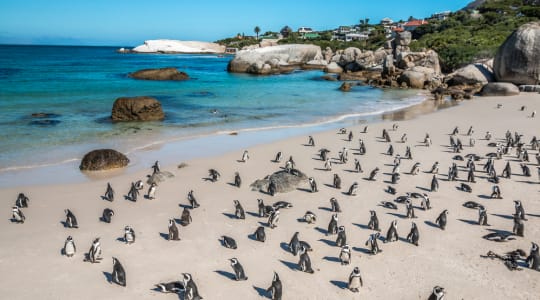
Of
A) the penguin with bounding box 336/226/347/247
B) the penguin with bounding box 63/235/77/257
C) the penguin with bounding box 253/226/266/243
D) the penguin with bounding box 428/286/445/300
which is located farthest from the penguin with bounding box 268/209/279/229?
the penguin with bounding box 63/235/77/257

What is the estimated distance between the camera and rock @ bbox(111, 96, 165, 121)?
1095 inches

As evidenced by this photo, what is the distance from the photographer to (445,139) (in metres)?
21.9

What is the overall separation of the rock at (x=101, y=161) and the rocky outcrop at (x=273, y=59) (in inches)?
2209

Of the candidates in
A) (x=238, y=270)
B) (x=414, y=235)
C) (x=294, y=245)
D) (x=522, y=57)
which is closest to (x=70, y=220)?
(x=238, y=270)

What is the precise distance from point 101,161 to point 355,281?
455 inches

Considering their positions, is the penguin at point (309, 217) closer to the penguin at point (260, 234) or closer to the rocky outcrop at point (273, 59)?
the penguin at point (260, 234)

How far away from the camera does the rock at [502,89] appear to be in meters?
37.4

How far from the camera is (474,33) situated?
79.0 m

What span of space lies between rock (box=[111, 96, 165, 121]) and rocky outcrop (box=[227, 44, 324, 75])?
4462 cm

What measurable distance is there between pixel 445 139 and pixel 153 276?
17.2 meters

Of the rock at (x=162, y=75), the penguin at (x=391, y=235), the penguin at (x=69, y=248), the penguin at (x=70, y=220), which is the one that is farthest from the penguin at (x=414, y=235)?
the rock at (x=162, y=75)

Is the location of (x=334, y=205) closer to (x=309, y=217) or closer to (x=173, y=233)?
(x=309, y=217)

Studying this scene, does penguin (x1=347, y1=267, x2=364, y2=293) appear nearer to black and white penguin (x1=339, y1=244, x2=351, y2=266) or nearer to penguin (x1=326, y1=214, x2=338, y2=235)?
black and white penguin (x1=339, y1=244, x2=351, y2=266)

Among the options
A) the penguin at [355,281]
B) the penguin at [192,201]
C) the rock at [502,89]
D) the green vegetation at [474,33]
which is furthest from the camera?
the green vegetation at [474,33]
